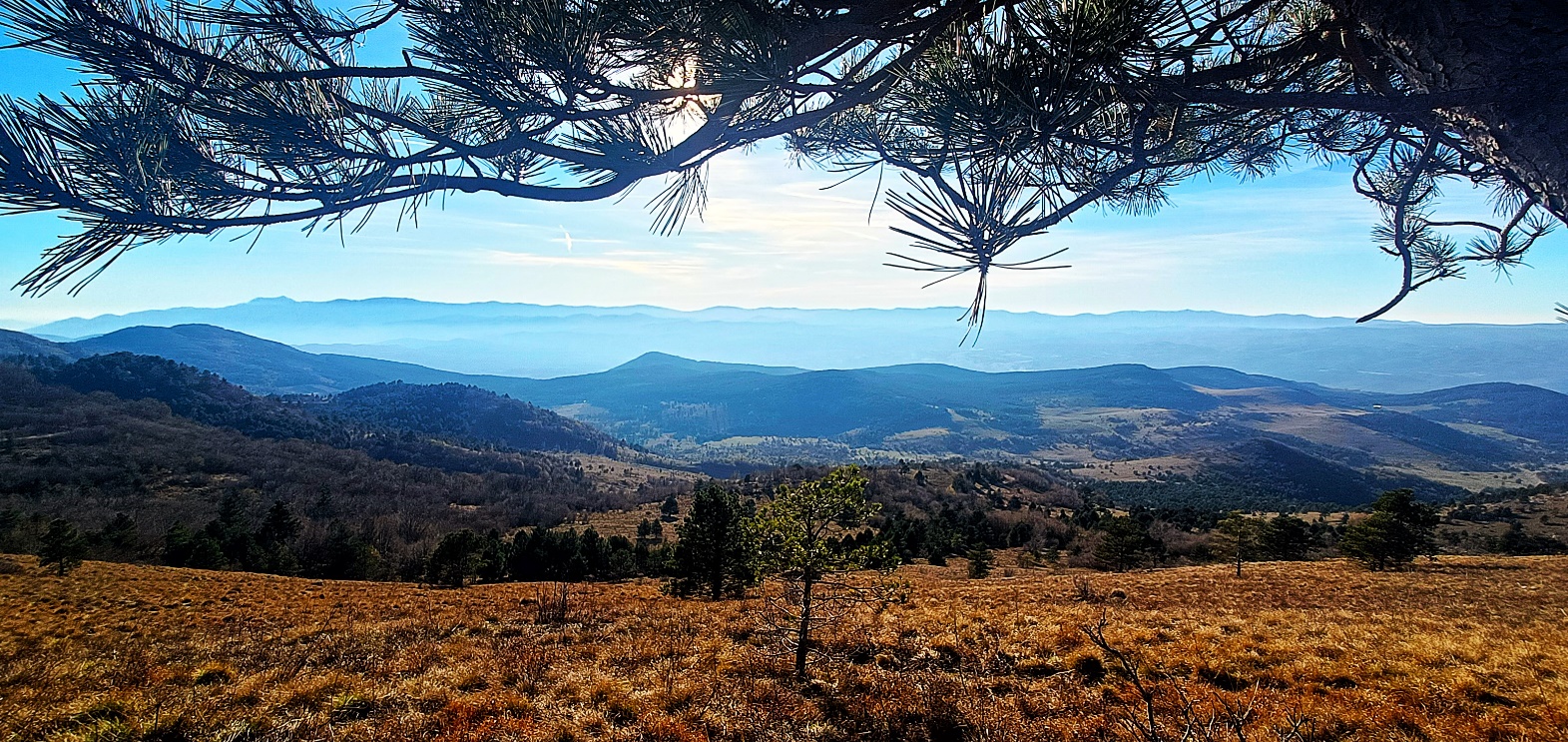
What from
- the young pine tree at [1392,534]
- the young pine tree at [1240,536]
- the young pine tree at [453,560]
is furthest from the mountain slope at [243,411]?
the young pine tree at [1392,534]

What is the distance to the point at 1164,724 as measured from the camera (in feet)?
16.9

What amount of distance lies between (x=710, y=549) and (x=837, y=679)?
17.7 m

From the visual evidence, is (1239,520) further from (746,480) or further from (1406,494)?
(746,480)

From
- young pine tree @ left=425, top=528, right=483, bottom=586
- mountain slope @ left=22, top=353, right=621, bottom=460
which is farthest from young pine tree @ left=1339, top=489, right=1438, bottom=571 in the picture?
mountain slope @ left=22, top=353, right=621, bottom=460

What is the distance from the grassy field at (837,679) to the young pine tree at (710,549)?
388 inches

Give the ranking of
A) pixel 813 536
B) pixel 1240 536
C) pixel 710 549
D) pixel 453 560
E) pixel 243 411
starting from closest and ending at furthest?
pixel 813 536 < pixel 710 549 < pixel 1240 536 < pixel 453 560 < pixel 243 411

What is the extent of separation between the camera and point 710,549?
78.7 feet

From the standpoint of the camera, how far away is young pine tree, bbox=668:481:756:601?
23406 millimetres

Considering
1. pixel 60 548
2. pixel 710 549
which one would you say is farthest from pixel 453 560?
pixel 710 549

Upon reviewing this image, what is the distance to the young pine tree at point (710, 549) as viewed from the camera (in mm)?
23406

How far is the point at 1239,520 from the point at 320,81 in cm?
3731

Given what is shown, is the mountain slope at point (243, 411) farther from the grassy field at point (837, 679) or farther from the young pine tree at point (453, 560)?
the grassy field at point (837, 679)

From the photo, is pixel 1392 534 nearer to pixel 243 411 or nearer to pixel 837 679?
pixel 837 679

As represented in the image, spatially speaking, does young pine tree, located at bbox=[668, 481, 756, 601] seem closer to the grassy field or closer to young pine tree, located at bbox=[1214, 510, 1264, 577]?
the grassy field
